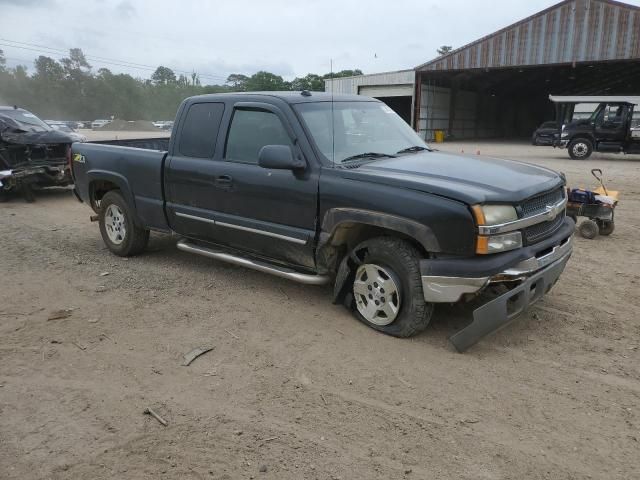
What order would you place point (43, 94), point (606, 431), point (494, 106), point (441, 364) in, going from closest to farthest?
point (606, 431) → point (441, 364) → point (494, 106) → point (43, 94)

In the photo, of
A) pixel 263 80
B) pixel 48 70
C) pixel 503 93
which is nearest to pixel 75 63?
pixel 48 70

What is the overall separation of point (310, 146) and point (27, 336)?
279cm

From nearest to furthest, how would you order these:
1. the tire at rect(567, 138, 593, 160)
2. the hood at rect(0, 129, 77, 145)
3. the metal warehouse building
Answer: the hood at rect(0, 129, 77, 145)
the tire at rect(567, 138, 593, 160)
the metal warehouse building

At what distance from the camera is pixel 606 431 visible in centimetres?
292

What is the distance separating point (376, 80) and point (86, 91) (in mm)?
63698

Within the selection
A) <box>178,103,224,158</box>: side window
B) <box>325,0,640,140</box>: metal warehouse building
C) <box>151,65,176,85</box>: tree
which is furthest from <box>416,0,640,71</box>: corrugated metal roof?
<box>151,65,176,85</box>: tree

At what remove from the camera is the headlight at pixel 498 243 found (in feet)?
11.4

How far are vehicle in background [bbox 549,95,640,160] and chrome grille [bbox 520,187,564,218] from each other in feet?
60.5

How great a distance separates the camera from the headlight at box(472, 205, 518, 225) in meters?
3.44

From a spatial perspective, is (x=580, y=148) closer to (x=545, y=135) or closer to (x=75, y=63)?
(x=545, y=135)

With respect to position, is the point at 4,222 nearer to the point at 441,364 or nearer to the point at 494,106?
the point at 441,364

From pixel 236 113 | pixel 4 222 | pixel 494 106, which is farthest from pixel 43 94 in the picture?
pixel 236 113

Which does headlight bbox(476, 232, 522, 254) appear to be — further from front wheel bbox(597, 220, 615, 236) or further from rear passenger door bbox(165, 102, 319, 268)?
front wheel bbox(597, 220, 615, 236)

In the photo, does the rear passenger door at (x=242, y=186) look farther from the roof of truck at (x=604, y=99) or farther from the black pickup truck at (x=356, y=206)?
the roof of truck at (x=604, y=99)
